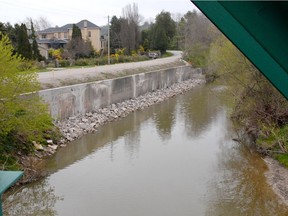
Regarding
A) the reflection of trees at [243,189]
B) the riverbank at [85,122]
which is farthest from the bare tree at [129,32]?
the reflection of trees at [243,189]

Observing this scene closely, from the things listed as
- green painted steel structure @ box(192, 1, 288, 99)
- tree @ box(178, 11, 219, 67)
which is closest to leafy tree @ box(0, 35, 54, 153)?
green painted steel structure @ box(192, 1, 288, 99)

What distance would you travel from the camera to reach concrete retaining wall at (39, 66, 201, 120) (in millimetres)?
16422

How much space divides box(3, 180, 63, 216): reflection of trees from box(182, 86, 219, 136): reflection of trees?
8.12 metres

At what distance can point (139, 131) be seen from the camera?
1711 cm

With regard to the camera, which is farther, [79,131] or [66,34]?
[66,34]

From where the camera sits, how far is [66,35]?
170 feet

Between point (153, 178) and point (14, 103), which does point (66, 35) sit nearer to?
point (14, 103)

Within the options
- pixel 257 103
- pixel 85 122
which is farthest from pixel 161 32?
pixel 257 103

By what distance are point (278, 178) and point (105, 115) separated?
1070 cm

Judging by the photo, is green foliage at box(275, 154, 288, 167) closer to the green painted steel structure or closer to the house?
the green painted steel structure

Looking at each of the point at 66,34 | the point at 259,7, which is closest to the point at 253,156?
the point at 259,7

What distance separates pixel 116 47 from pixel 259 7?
45662 millimetres

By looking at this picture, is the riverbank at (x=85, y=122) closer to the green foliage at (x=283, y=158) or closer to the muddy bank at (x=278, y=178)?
the muddy bank at (x=278, y=178)

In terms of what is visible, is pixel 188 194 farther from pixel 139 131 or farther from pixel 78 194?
pixel 139 131
